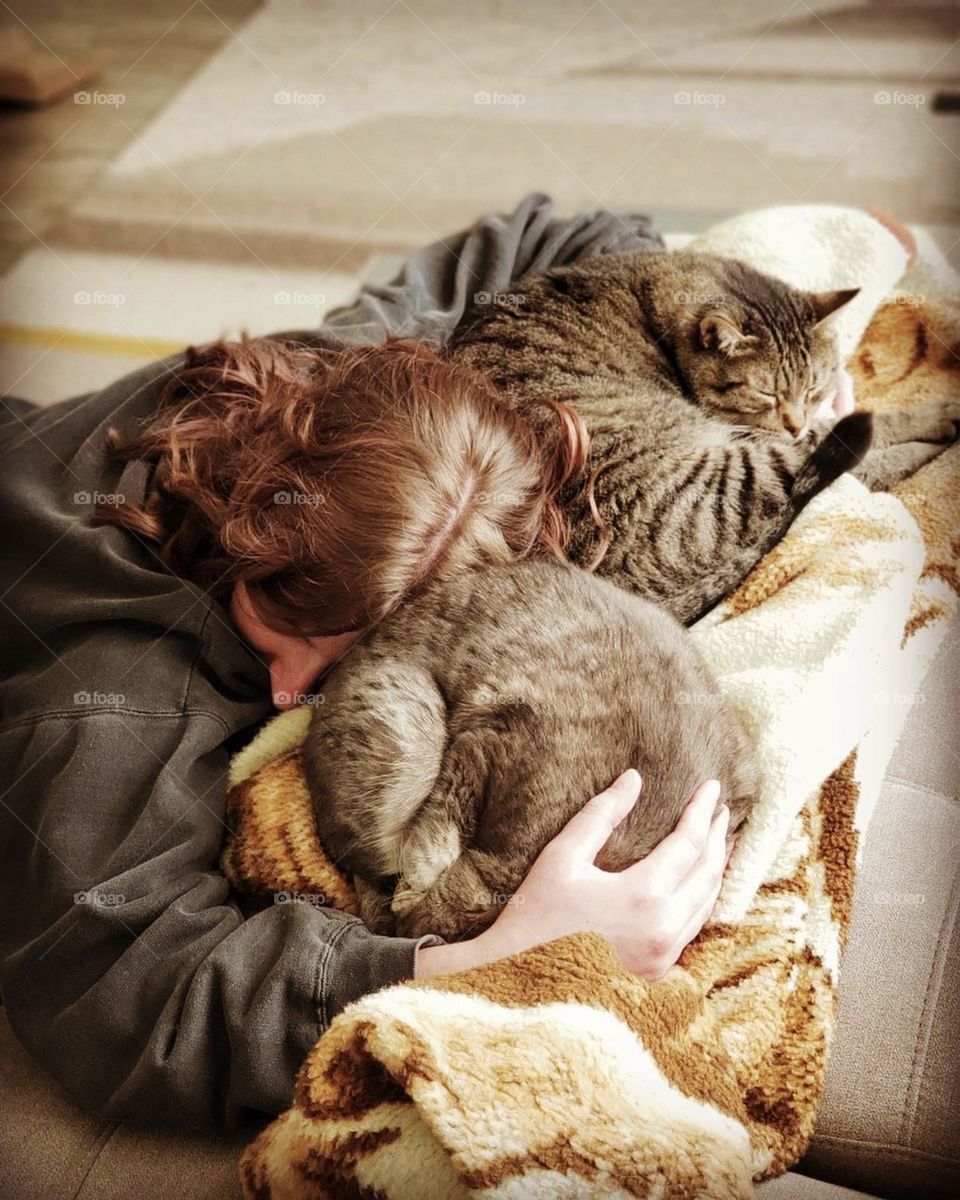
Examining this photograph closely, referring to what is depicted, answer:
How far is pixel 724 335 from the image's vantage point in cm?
179

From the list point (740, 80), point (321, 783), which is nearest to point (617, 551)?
point (321, 783)

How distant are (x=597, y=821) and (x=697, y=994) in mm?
211

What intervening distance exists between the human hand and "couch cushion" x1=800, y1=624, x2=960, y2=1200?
243mm

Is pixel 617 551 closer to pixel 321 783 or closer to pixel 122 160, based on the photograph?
pixel 321 783

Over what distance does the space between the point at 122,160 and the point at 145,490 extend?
8.82 ft

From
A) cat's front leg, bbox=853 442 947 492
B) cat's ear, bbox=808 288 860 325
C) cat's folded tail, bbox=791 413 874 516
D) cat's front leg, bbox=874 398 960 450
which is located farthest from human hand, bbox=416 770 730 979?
cat's ear, bbox=808 288 860 325

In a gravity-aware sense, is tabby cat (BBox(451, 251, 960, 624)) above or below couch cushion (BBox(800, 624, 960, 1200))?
above

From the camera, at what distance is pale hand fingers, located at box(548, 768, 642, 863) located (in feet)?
3.79

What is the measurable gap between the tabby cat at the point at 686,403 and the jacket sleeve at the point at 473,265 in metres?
0.08

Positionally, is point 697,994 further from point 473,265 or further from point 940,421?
point 473,265

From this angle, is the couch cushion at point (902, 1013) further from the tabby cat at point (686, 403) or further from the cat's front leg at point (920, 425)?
the cat's front leg at point (920, 425)

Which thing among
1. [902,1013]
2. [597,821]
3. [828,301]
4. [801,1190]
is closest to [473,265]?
[828,301]

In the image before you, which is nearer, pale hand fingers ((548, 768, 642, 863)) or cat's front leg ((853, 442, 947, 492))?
pale hand fingers ((548, 768, 642, 863))

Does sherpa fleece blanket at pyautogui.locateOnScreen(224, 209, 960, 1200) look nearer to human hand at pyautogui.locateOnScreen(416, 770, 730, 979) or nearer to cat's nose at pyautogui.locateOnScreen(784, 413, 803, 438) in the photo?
human hand at pyautogui.locateOnScreen(416, 770, 730, 979)
